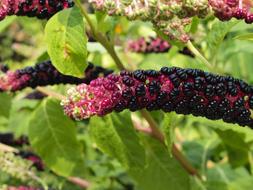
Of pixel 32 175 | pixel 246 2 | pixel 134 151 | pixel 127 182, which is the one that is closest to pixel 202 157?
pixel 127 182

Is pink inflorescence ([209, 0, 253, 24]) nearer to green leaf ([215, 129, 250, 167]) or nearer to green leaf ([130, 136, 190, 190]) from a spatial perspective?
green leaf ([215, 129, 250, 167])

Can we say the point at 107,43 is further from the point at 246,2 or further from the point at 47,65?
the point at 246,2

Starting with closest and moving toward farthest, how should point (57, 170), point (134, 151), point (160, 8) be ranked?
1. point (160, 8)
2. point (134, 151)
3. point (57, 170)

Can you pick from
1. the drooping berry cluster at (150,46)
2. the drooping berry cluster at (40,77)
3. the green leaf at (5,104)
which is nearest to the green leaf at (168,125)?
the drooping berry cluster at (40,77)

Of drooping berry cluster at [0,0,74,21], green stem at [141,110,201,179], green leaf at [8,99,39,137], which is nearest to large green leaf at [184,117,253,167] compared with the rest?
green stem at [141,110,201,179]

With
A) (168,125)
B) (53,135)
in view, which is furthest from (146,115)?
(53,135)

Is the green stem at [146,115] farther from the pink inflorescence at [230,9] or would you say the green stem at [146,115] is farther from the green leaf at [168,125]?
the pink inflorescence at [230,9]

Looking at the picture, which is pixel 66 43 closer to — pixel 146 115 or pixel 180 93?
pixel 180 93
